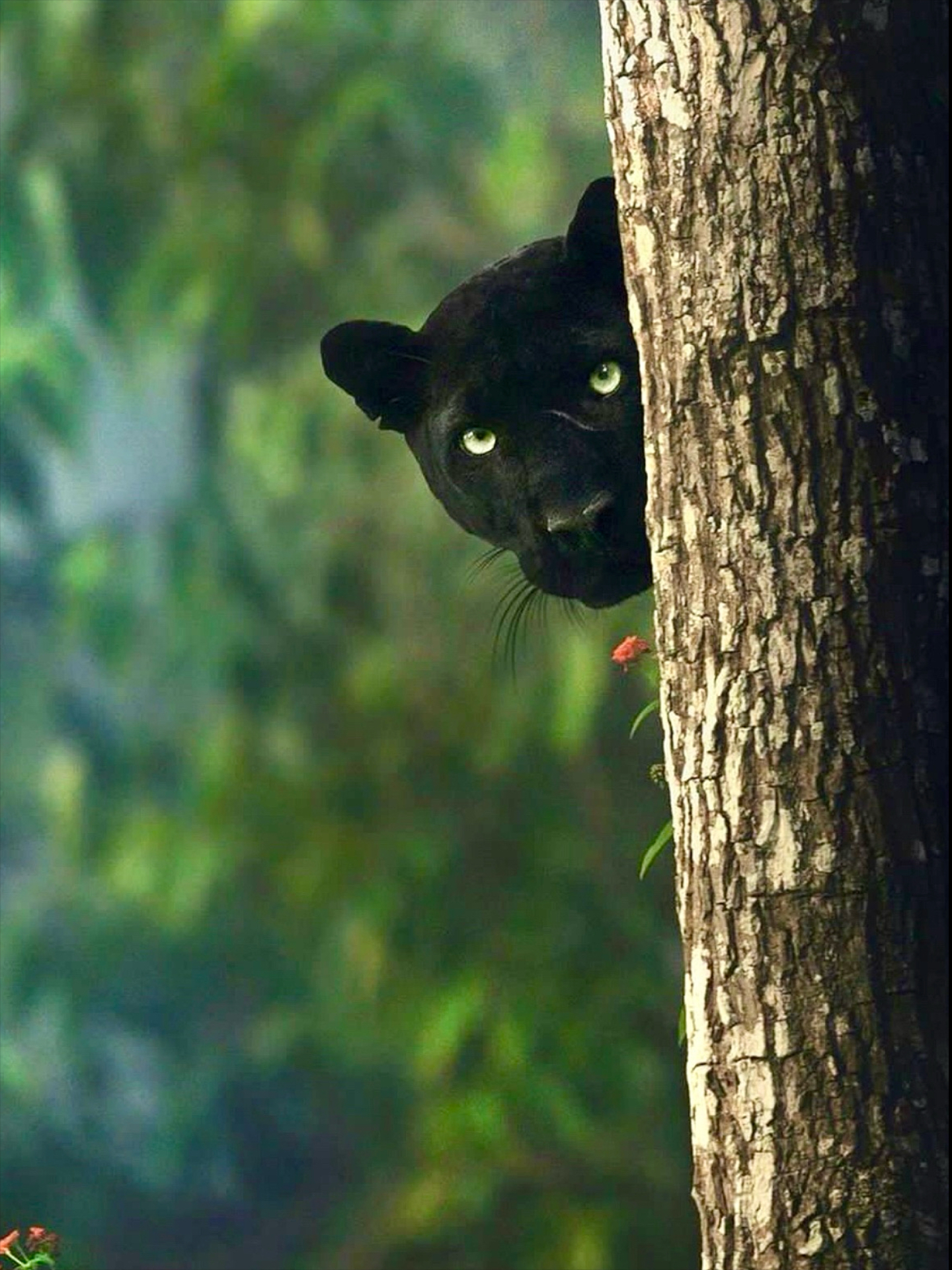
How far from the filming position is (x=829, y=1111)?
3.44 ft

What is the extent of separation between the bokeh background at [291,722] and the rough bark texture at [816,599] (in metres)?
2.25

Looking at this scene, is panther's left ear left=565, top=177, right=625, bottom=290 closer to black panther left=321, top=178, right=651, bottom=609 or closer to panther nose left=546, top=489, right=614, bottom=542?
black panther left=321, top=178, right=651, bottom=609

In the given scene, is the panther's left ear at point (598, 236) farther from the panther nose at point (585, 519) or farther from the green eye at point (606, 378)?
the panther nose at point (585, 519)

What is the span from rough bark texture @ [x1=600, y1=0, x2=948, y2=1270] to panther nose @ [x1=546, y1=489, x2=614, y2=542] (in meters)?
0.37

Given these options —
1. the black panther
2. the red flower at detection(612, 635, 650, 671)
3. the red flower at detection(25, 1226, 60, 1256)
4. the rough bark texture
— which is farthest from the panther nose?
the red flower at detection(25, 1226, 60, 1256)

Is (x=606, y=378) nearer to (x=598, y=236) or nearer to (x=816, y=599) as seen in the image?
(x=598, y=236)

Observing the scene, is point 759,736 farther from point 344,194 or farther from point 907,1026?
point 344,194

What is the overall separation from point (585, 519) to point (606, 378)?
15cm

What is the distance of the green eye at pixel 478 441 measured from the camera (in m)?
1.60

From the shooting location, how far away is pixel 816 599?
105 centimetres

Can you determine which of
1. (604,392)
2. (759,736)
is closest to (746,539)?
(759,736)

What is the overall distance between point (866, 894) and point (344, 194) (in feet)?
9.14

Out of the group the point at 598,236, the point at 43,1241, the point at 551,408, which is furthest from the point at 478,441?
the point at 43,1241

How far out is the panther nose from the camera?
148 cm
